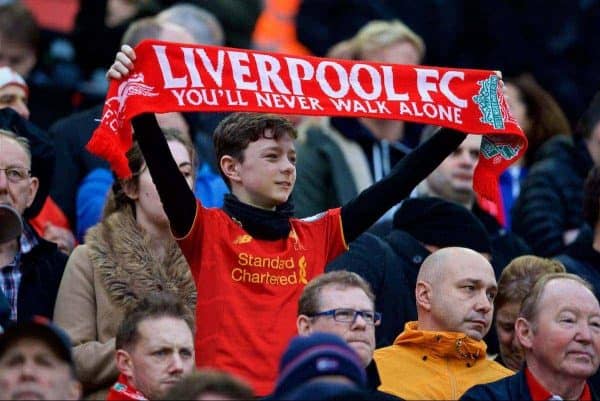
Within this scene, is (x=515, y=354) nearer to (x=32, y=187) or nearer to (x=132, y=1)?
(x=32, y=187)

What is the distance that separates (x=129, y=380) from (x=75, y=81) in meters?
5.46

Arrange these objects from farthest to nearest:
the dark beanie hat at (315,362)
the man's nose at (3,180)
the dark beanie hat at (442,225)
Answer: the dark beanie hat at (442,225), the man's nose at (3,180), the dark beanie hat at (315,362)

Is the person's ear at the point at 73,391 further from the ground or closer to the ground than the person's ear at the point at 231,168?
closer to the ground

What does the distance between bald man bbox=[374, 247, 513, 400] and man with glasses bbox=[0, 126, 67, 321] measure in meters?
1.65

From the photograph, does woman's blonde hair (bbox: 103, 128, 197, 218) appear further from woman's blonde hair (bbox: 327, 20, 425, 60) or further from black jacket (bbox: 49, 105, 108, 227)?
woman's blonde hair (bbox: 327, 20, 425, 60)

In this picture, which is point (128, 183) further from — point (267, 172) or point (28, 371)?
point (28, 371)

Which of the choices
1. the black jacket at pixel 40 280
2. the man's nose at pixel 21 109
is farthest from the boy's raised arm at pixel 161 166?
the man's nose at pixel 21 109

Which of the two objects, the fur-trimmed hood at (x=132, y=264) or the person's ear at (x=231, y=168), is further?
the fur-trimmed hood at (x=132, y=264)

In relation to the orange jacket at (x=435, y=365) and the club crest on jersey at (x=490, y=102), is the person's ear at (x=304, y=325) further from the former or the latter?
the club crest on jersey at (x=490, y=102)

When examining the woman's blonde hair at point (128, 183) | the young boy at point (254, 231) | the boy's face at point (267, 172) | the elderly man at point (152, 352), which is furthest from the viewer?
the woman's blonde hair at point (128, 183)

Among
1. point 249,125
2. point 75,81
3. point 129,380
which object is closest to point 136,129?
point 249,125

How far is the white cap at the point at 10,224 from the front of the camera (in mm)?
8711

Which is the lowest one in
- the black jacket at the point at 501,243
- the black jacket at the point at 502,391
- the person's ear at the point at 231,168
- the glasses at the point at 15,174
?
the black jacket at the point at 502,391

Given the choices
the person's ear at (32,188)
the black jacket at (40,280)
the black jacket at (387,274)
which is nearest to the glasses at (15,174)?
the person's ear at (32,188)
